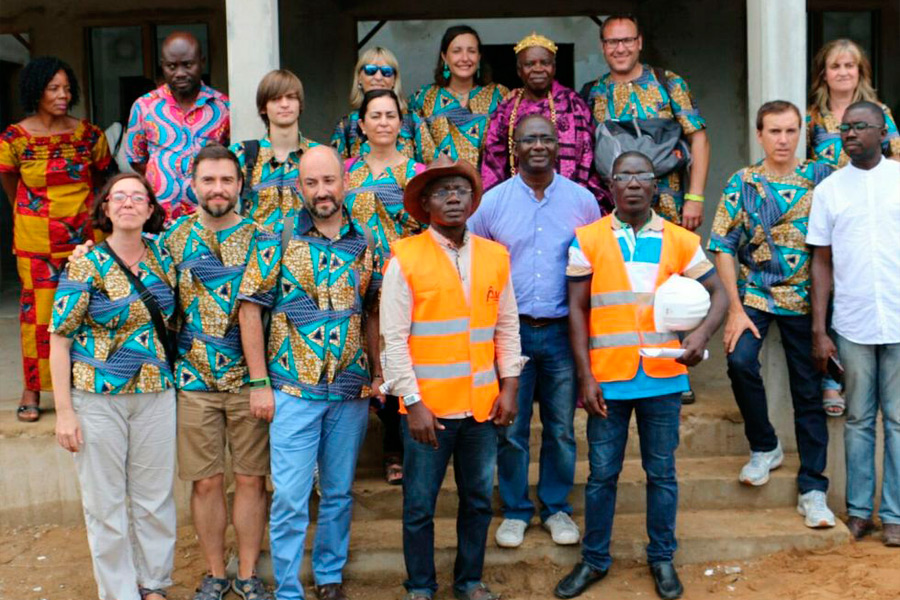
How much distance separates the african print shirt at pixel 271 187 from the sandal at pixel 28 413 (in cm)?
201

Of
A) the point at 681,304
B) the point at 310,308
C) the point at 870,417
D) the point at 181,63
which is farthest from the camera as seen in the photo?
the point at 181,63

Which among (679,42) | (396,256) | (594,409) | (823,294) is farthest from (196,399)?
(679,42)

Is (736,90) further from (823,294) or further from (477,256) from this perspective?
(477,256)

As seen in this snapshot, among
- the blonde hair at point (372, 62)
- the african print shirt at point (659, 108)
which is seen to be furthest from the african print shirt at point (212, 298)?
the african print shirt at point (659, 108)

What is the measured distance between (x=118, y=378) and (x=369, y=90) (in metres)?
1.96

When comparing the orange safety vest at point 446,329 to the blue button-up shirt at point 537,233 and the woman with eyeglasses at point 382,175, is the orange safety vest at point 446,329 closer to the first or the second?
the blue button-up shirt at point 537,233

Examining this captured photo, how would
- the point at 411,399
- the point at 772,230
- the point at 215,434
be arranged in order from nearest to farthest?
the point at 411,399
the point at 215,434
the point at 772,230

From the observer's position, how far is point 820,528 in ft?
17.8

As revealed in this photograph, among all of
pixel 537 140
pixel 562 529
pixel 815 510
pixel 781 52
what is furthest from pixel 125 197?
pixel 815 510

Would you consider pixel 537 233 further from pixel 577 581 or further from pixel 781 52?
pixel 781 52

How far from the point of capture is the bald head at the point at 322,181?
182 inches

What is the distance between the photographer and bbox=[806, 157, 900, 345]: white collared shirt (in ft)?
17.2

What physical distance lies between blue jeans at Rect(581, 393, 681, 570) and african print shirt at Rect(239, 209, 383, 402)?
115 centimetres

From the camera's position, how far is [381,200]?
5.23 metres
